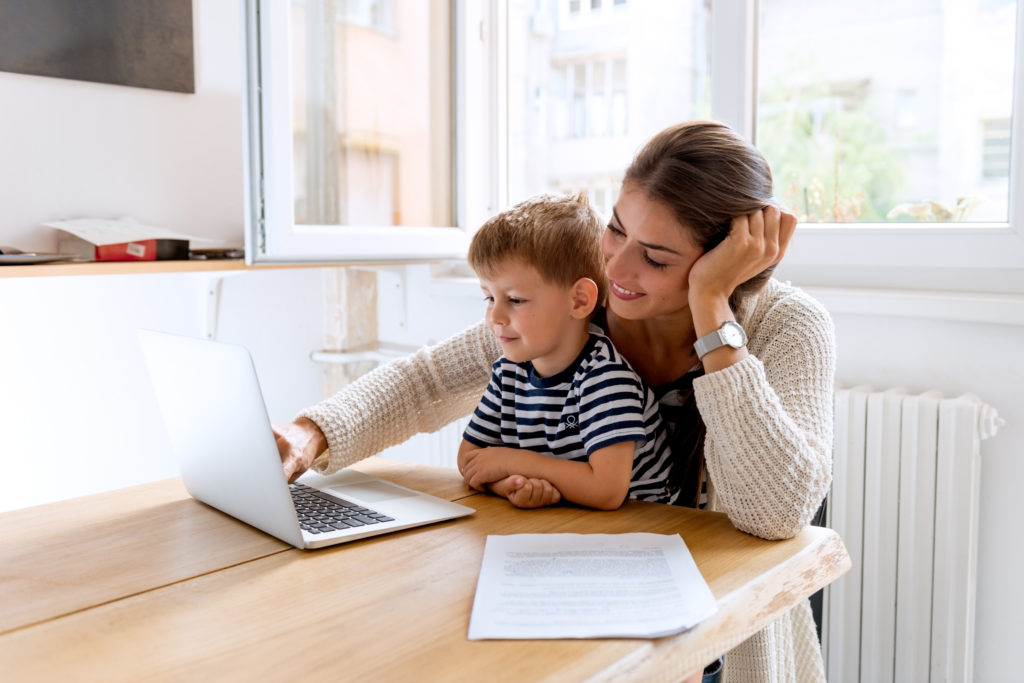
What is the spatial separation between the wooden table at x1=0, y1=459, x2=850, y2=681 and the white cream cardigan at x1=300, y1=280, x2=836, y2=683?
0.06 m

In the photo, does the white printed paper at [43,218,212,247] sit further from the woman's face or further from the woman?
the woman's face

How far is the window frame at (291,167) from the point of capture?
5.40ft

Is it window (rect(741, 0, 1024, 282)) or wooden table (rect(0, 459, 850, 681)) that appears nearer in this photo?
wooden table (rect(0, 459, 850, 681))

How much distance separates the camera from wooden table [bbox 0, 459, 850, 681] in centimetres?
71

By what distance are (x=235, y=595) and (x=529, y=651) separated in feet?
1.00

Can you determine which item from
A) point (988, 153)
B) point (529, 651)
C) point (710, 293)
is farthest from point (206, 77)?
point (529, 651)

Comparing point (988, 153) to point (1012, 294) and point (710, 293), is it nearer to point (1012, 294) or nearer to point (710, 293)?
point (1012, 294)

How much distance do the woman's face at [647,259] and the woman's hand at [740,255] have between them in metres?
0.03

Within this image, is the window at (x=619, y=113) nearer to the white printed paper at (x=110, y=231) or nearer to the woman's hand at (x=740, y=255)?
the white printed paper at (x=110, y=231)

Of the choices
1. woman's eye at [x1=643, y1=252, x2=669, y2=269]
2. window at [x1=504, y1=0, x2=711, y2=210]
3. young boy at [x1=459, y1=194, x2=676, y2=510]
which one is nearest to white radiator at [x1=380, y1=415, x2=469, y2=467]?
window at [x1=504, y1=0, x2=711, y2=210]

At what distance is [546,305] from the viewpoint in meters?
1.16

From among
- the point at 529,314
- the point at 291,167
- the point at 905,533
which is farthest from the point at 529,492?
the point at 291,167

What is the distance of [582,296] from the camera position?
119cm

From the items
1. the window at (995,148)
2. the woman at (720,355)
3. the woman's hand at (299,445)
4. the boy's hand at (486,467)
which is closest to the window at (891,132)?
the window at (995,148)
